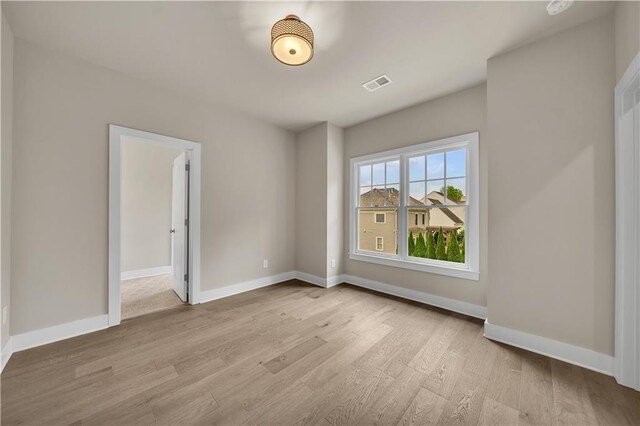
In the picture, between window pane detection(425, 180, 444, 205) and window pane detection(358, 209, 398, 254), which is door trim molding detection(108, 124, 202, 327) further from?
window pane detection(425, 180, 444, 205)

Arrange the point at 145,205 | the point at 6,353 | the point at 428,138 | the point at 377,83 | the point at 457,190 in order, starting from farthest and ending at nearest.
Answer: the point at 145,205 → the point at 428,138 → the point at 457,190 → the point at 377,83 → the point at 6,353

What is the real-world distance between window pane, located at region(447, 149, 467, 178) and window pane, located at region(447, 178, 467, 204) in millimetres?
79

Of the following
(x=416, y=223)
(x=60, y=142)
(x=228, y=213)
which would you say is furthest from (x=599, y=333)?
(x=60, y=142)

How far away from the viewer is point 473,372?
1870mm

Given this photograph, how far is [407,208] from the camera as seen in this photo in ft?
11.7

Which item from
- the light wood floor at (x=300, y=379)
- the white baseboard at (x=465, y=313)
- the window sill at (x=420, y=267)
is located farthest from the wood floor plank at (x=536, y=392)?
the window sill at (x=420, y=267)

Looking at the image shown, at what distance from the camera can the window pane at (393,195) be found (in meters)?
3.70

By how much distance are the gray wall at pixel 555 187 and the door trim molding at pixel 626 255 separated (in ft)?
0.27

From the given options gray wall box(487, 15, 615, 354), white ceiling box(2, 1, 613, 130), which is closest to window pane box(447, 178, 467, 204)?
gray wall box(487, 15, 615, 354)

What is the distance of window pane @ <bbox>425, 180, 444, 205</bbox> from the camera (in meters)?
3.26

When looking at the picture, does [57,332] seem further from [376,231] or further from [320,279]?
[376,231]

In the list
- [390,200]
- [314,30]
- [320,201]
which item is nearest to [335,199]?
[320,201]

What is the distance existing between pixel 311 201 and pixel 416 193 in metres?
1.72

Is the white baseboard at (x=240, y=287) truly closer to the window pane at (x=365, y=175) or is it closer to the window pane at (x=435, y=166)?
the window pane at (x=365, y=175)
